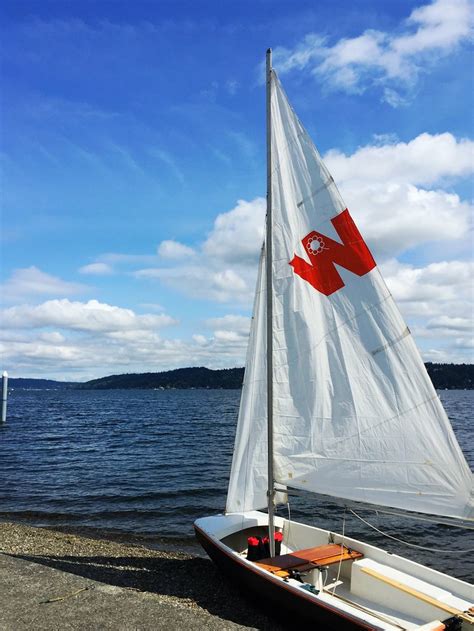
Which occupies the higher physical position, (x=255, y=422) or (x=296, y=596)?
(x=255, y=422)

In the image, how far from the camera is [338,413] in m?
9.67

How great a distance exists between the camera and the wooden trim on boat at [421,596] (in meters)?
8.43

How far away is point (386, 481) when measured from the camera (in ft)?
30.1

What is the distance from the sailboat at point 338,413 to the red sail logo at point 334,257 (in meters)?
0.02

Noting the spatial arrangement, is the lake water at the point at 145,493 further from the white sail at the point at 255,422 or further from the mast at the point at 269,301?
the mast at the point at 269,301

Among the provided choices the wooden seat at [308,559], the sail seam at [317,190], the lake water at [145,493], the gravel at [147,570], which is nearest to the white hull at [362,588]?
the wooden seat at [308,559]

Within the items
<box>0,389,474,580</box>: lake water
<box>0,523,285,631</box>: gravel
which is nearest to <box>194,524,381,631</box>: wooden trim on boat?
<box>0,523,285,631</box>: gravel

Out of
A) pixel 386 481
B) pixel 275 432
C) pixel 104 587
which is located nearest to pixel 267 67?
pixel 275 432

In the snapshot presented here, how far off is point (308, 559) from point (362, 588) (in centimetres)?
122

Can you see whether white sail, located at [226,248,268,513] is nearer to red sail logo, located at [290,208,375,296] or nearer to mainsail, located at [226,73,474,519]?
mainsail, located at [226,73,474,519]

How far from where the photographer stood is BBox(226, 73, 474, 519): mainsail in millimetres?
8914

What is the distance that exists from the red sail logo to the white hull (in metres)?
5.76

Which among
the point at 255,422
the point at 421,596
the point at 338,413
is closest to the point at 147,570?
the point at 255,422

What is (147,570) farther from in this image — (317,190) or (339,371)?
(317,190)
